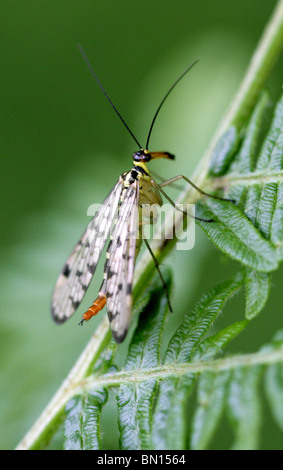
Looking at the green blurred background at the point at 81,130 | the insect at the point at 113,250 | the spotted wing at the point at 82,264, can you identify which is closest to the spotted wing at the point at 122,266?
the insect at the point at 113,250

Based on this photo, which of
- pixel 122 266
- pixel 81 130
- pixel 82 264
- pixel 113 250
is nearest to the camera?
pixel 122 266

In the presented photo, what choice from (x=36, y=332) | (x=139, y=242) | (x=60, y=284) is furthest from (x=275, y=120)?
(x=36, y=332)

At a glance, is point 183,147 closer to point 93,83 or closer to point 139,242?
point 139,242

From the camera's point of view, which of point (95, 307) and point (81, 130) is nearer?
point (95, 307)

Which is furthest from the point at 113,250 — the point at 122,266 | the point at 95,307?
the point at 95,307

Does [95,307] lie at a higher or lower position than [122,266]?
lower

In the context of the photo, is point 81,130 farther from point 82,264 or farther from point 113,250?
A: point 113,250

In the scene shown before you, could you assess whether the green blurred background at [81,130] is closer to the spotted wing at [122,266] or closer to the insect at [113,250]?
the insect at [113,250]
